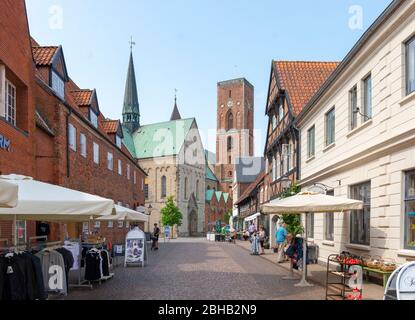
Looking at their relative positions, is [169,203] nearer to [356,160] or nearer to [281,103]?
[281,103]

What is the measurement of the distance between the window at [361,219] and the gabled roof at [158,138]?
60.5 m

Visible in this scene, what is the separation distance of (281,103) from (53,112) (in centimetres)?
1313

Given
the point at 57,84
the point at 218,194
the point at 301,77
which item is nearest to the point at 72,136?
the point at 57,84

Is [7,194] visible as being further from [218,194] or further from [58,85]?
[218,194]

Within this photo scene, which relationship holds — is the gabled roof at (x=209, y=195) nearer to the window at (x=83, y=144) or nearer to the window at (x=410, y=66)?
the window at (x=83, y=144)

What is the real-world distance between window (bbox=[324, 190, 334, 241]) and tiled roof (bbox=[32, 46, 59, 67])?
42.6 ft

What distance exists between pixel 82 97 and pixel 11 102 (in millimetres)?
11543

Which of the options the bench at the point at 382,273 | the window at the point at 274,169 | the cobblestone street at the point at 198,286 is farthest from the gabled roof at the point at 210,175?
the bench at the point at 382,273

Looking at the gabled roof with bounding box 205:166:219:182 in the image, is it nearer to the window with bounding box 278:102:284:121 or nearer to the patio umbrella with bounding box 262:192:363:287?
the window with bounding box 278:102:284:121

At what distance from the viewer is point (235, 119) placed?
91.9 meters

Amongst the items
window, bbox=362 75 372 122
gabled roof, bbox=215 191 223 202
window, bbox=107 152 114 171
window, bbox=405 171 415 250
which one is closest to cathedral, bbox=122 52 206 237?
gabled roof, bbox=215 191 223 202

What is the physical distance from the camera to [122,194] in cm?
3481

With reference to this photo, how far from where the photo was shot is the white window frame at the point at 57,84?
19.9 metres
